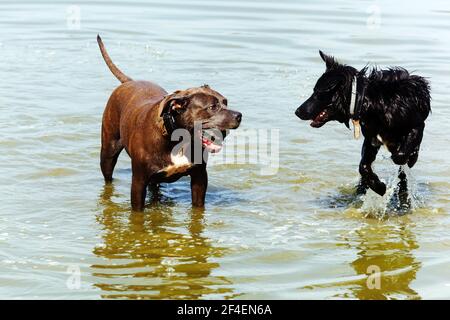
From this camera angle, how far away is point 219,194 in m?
8.80

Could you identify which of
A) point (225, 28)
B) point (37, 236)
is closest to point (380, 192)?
point (37, 236)

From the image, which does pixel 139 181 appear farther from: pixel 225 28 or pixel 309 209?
pixel 225 28

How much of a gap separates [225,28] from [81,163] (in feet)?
27.9

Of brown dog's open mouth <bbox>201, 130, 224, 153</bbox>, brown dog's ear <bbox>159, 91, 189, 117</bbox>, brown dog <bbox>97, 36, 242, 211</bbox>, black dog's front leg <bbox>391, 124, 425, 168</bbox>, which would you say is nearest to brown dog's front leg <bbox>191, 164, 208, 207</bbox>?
brown dog <bbox>97, 36, 242, 211</bbox>

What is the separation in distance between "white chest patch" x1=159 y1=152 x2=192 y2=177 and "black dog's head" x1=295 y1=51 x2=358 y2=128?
1.13 m

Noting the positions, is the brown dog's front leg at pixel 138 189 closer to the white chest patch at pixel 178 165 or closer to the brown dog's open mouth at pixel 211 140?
the white chest patch at pixel 178 165

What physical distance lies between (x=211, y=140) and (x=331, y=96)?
1.23 m

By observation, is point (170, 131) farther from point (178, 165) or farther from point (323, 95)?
point (323, 95)

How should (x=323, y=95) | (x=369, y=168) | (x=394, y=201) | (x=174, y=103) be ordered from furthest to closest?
(x=394, y=201) → (x=369, y=168) → (x=323, y=95) → (x=174, y=103)

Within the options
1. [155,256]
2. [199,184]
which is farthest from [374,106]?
[155,256]

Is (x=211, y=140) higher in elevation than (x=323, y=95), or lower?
lower

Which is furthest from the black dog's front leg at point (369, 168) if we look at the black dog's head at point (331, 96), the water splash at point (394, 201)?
the black dog's head at point (331, 96)

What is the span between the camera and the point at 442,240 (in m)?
7.38
